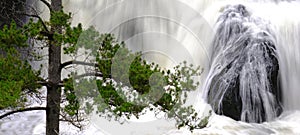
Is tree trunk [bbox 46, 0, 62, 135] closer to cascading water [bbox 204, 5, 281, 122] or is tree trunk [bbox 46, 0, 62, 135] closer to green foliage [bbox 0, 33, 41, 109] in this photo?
green foliage [bbox 0, 33, 41, 109]

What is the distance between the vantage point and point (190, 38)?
11.8 meters

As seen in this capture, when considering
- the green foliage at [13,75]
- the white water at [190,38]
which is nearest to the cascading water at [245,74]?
the white water at [190,38]

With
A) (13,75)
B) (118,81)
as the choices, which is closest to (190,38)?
(118,81)

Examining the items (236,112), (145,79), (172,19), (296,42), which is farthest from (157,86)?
(172,19)

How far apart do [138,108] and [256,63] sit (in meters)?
6.72

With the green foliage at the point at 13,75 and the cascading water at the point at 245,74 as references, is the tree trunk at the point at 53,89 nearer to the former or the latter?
the green foliage at the point at 13,75

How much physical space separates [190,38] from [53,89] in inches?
333

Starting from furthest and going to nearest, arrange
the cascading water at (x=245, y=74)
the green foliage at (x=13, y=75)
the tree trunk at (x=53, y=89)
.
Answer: the cascading water at (x=245, y=74) < the tree trunk at (x=53, y=89) < the green foliage at (x=13, y=75)

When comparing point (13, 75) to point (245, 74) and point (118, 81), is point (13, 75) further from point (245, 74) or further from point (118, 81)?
point (245, 74)

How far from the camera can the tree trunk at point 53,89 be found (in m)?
3.84

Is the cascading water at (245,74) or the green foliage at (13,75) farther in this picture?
the cascading water at (245,74)

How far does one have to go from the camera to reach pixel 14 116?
955 centimetres

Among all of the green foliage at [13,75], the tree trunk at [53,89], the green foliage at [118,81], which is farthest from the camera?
the tree trunk at [53,89]

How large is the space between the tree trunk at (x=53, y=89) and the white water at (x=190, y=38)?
396 centimetres
